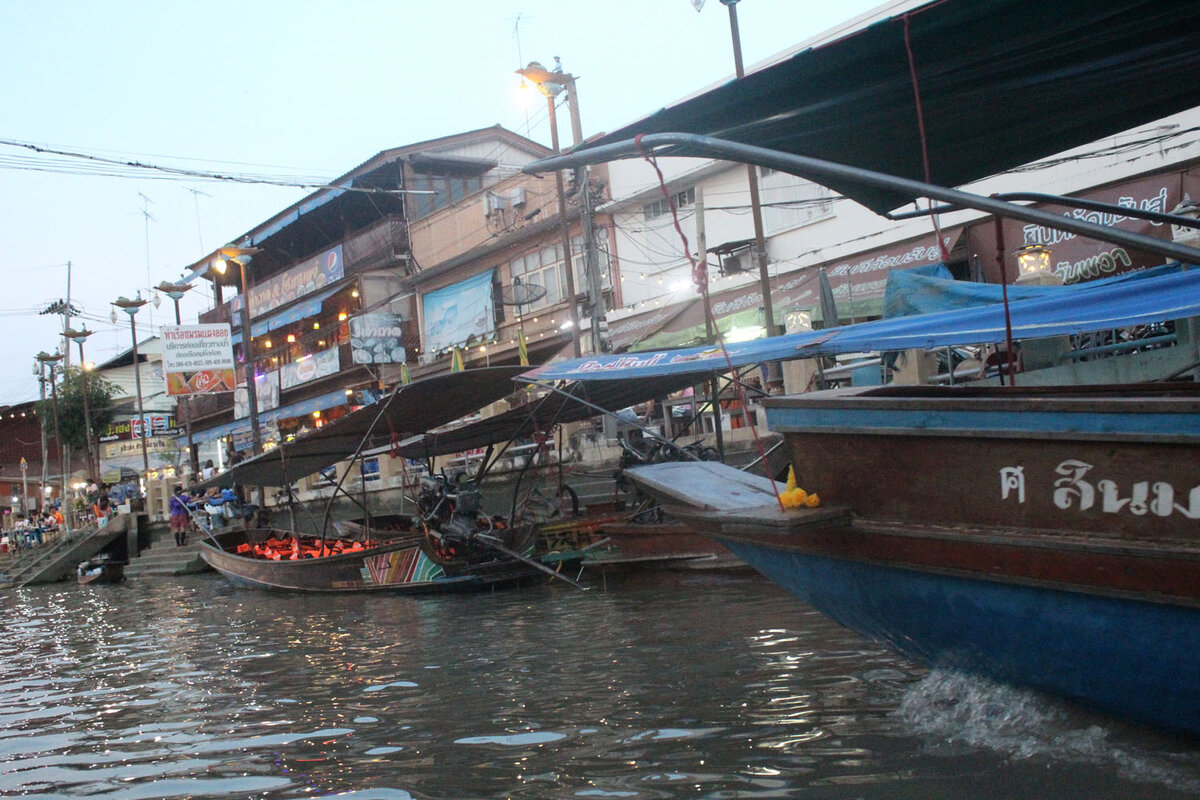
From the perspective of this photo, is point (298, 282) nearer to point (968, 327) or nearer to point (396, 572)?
point (396, 572)

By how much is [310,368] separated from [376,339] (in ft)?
19.4

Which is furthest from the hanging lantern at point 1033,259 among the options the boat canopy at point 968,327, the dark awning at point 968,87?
the dark awning at point 968,87

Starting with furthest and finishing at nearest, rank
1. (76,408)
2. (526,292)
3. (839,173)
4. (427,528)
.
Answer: (76,408), (526,292), (427,528), (839,173)

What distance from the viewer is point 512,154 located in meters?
30.2

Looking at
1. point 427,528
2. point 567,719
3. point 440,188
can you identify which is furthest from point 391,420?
point 440,188

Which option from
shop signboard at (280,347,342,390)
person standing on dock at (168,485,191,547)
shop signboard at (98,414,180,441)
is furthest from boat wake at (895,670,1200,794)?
shop signboard at (98,414,180,441)

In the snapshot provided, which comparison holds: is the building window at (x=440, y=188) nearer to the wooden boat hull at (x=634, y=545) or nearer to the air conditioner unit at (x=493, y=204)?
the air conditioner unit at (x=493, y=204)

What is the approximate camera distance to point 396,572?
42.3ft

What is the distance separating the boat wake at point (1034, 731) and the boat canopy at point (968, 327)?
4.52m

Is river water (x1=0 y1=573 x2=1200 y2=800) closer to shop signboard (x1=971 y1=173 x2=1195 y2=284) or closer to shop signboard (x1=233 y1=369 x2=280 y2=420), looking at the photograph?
shop signboard (x1=971 y1=173 x2=1195 y2=284)

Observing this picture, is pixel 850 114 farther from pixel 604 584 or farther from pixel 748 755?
pixel 604 584

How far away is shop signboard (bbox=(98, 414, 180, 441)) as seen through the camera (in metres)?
34.7

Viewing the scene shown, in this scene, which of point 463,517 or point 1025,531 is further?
point 463,517

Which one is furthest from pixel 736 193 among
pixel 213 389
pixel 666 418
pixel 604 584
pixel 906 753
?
pixel 906 753
